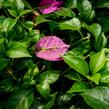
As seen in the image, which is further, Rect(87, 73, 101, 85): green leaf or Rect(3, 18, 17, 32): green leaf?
Rect(3, 18, 17, 32): green leaf

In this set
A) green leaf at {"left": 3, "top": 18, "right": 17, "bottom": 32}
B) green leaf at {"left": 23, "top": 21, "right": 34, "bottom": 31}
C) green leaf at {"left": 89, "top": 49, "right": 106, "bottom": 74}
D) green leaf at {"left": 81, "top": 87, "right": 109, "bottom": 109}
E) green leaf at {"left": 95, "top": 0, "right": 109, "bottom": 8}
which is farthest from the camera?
green leaf at {"left": 95, "top": 0, "right": 109, "bottom": 8}

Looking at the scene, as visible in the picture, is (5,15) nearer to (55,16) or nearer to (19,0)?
(19,0)

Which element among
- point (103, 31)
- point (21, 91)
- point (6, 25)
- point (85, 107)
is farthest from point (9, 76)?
point (103, 31)

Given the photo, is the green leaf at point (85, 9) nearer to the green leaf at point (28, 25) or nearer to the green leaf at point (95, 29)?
the green leaf at point (95, 29)

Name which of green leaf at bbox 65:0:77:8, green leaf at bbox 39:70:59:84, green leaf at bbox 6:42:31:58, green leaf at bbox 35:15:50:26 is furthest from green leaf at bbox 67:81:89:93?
green leaf at bbox 65:0:77:8

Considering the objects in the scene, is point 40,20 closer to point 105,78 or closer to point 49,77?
point 49,77

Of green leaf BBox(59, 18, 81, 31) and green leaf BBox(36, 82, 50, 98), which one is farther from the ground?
green leaf BBox(59, 18, 81, 31)

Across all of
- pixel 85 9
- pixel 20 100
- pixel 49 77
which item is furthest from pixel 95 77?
pixel 85 9

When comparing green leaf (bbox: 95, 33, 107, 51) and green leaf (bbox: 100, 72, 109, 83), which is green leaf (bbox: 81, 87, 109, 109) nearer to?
green leaf (bbox: 100, 72, 109, 83)
